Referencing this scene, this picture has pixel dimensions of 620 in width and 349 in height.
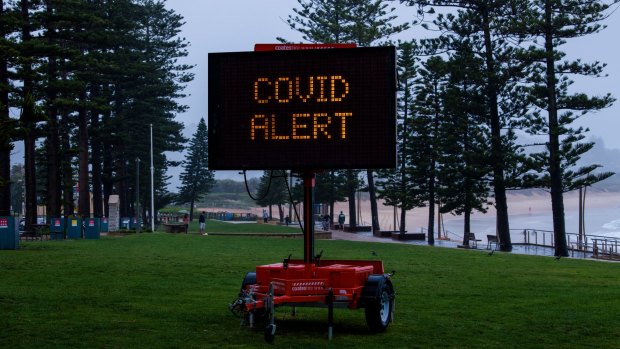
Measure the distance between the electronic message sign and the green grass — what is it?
87.7 inches

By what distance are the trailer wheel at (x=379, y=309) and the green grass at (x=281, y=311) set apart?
0.20m

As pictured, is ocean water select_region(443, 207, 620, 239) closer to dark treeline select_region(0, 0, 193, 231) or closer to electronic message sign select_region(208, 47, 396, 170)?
dark treeline select_region(0, 0, 193, 231)

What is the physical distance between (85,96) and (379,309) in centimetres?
5337

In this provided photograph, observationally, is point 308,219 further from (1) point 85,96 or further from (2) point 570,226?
(2) point 570,226

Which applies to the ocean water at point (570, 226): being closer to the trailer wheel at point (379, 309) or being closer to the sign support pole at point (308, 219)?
the sign support pole at point (308, 219)

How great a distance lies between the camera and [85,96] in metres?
61.4

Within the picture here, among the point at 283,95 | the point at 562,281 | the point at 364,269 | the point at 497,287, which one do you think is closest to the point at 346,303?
the point at 364,269

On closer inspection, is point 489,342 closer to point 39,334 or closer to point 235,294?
point 39,334

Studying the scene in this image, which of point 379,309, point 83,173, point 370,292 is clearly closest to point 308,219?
point 370,292

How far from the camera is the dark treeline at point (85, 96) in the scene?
3588 centimetres

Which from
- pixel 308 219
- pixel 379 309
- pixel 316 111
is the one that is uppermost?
pixel 316 111

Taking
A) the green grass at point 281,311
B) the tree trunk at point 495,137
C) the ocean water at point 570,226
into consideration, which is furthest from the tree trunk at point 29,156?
the ocean water at point 570,226

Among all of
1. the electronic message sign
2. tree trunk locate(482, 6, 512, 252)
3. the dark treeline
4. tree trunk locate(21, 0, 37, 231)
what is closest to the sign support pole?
the electronic message sign

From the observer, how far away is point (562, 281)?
1962cm
